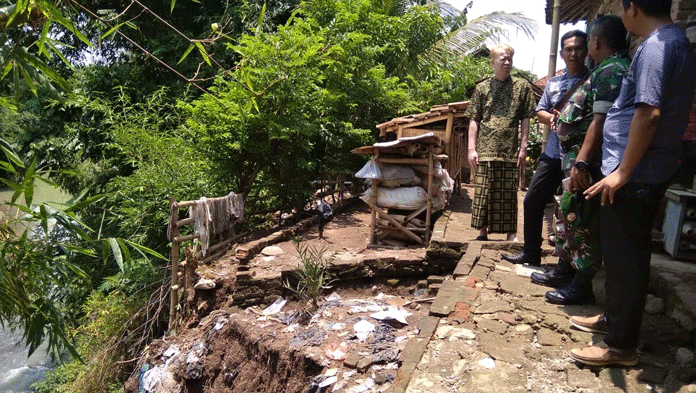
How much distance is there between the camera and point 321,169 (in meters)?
10.4

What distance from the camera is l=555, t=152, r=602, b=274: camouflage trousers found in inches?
118

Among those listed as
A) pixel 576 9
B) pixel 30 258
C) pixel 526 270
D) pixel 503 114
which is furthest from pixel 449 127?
pixel 30 258

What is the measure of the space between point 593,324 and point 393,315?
198 cm

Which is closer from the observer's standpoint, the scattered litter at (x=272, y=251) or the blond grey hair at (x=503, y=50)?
the blond grey hair at (x=503, y=50)

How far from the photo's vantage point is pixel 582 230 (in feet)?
10.0

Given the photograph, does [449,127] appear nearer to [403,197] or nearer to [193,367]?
[403,197]

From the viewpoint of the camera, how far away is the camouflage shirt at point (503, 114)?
4.75 m

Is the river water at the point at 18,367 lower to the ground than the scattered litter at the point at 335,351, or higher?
lower

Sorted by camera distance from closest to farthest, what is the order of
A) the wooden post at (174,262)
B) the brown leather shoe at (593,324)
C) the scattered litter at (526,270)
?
1. the brown leather shoe at (593,324)
2. the scattered litter at (526,270)
3. the wooden post at (174,262)

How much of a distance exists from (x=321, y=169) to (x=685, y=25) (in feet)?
24.2

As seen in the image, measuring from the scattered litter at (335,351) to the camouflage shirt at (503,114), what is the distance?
216 cm

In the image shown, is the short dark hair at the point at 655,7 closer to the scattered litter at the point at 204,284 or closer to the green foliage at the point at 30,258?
the green foliage at the point at 30,258

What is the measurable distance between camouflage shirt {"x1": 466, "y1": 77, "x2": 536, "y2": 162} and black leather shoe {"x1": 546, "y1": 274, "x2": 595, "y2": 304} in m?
1.67

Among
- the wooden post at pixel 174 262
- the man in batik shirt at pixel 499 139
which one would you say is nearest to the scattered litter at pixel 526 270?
the man in batik shirt at pixel 499 139
